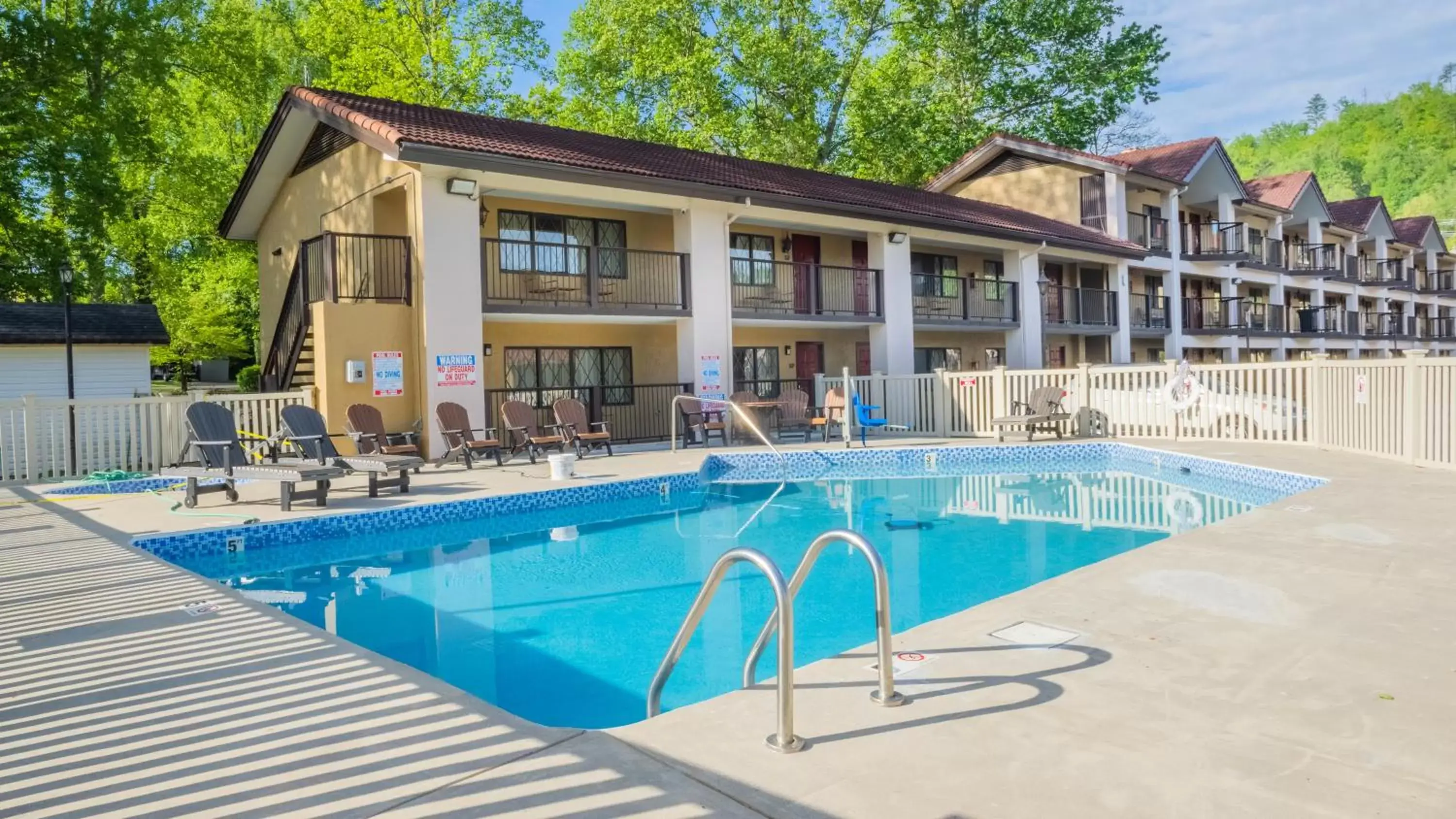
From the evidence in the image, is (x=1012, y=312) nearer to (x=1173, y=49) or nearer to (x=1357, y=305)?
(x=1173, y=49)

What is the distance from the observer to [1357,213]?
42844 millimetres

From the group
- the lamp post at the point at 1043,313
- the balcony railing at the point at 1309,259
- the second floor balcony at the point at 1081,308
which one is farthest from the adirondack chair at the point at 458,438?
the balcony railing at the point at 1309,259

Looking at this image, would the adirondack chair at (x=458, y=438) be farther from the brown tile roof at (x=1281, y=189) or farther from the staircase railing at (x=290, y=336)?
the brown tile roof at (x=1281, y=189)

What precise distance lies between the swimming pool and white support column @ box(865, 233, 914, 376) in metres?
7.21

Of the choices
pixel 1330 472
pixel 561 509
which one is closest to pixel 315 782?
pixel 561 509

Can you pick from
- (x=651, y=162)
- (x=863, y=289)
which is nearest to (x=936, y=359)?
(x=863, y=289)

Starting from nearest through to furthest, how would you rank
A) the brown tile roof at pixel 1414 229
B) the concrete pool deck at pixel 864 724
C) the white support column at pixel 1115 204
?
the concrete pool deck at pixel 864 724
the white support column at pixel 1115 204
the brown tile roof at pixel 1414 229

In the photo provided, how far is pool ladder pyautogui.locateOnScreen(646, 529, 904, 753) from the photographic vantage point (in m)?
3.04

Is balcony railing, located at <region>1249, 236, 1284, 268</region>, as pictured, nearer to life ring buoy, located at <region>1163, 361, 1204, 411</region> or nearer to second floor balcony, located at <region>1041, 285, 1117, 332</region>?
second floor balcony, located at <region>1041, 285, 1117, 332</region>

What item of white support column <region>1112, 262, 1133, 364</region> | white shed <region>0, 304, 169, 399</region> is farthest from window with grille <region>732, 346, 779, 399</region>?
white shed <region>0, 304, 169, 399</region>

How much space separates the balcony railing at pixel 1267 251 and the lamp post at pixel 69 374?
36398 millimetres

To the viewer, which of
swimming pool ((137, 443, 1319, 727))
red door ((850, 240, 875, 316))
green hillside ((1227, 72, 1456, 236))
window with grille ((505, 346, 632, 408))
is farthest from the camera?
green hillside ((1227, 72, 1456, 236))

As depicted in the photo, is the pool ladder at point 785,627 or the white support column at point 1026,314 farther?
the white support column at point 1026,314

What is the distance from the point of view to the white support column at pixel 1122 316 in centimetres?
2784
